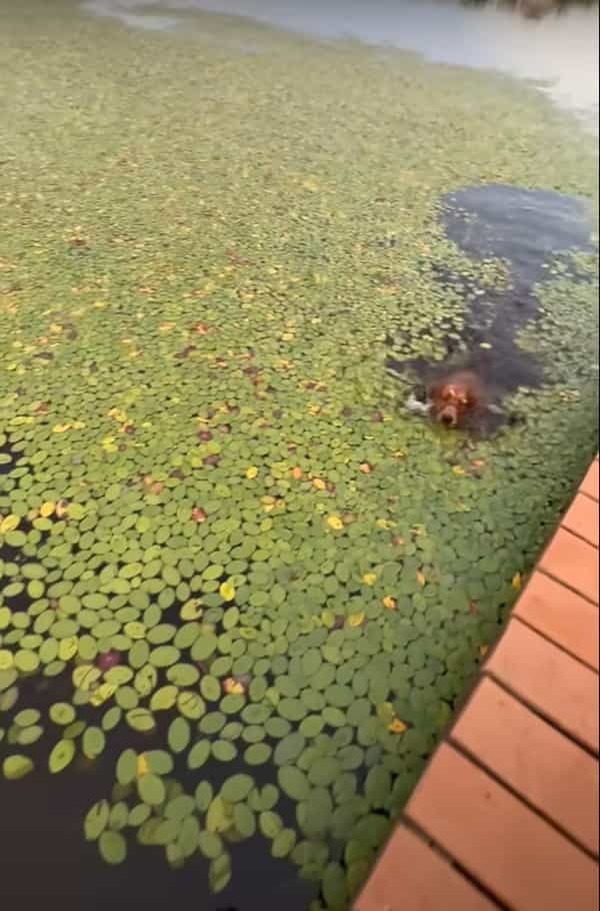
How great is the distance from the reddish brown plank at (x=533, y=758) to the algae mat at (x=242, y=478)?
20cm

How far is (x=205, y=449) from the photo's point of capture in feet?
5.50

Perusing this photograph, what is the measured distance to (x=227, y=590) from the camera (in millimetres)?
1392

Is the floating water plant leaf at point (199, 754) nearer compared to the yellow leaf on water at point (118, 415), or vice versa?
the floating water plant leaf at point (199, 754)

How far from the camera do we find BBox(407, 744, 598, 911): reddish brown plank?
884mm

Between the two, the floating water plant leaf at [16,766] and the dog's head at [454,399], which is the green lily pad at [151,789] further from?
the dog's head at [454,399]

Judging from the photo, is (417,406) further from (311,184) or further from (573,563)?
(311,184)

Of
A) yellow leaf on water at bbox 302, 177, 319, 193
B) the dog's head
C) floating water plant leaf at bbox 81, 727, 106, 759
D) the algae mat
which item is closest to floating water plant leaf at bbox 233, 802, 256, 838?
the algae mat

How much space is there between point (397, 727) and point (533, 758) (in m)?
0.28

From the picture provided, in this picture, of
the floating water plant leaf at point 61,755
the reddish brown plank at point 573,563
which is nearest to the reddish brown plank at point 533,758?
the reddish brown plank at point 573,563

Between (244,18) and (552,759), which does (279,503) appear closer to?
(552,759)

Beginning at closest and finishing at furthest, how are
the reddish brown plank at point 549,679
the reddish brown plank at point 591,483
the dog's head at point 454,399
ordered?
the reddish brown plank at point 549,679
the reddish brown plank at point 591,483
the dog's head at point 454,399

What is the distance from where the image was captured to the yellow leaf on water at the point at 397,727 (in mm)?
1220

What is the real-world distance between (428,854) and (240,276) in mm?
1796

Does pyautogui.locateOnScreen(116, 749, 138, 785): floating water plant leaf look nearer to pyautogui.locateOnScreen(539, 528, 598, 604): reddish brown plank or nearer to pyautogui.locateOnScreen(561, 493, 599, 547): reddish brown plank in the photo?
pyautogui.locateOnScreen(539, 528, 598, 604): reddish brown plank
